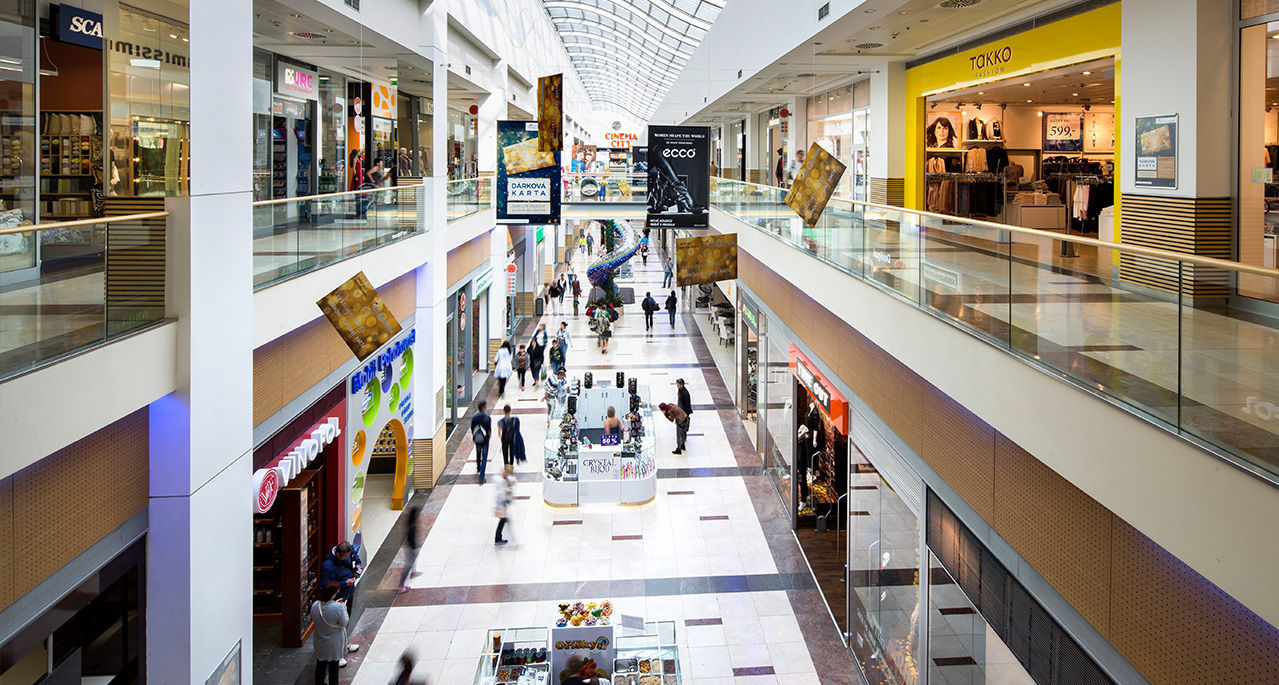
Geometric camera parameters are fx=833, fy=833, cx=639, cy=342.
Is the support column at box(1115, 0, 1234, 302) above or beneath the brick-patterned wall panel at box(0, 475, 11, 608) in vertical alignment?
above

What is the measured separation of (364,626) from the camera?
9.84 meters

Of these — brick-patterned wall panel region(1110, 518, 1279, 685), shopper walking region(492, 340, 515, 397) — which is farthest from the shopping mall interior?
shopper walking region(492, 340, 515, 397)

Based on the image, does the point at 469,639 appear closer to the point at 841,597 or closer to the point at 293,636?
the point at 293,636

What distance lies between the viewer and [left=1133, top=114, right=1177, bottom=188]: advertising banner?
23.1 feet

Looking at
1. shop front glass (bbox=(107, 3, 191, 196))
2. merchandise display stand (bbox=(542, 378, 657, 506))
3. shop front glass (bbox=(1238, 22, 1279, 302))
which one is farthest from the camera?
merchandise display stand (bbox=(542, 378, 657, 506))

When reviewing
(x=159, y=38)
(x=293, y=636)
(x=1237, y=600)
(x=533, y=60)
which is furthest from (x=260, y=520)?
(x=533, y=60)

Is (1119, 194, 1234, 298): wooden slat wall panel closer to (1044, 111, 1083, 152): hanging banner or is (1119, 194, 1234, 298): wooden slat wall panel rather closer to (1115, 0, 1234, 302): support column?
(1115, 0, 1234, 302): support column

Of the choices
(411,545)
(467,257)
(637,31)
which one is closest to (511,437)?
(411,545)

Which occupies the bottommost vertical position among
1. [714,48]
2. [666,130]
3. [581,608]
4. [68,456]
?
[581,608]

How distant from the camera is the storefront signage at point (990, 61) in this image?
11484 millimetres

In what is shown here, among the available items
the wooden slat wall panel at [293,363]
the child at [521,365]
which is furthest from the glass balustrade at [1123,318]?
the child at [521,365]

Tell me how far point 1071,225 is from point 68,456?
14.5 m

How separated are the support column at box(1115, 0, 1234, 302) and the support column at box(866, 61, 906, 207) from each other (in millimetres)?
8235

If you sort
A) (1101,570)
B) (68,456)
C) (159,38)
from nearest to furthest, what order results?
(1101,570), (68,456), (159,38)
